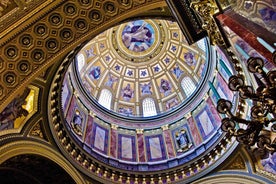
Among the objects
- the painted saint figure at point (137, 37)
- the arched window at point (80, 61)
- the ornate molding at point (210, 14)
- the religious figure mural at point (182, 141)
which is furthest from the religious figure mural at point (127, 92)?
the ornate molding at point (210, 14)

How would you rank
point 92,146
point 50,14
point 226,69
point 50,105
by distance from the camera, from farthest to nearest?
1. point 92,146
2. point 226,69
3. point 50,105
4. point 50,14

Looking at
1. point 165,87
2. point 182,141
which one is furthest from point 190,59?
point 182,141

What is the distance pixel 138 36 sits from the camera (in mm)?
19109

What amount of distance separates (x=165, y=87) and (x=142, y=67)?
210 cm

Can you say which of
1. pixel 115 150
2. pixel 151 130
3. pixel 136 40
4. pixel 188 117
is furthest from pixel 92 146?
pixel 136 40

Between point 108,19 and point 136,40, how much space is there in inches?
402

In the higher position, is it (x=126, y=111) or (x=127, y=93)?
(x=127, y=93)

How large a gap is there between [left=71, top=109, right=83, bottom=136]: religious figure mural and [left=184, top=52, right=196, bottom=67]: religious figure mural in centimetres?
648

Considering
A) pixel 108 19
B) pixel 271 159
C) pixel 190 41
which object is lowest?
pixel 271 159

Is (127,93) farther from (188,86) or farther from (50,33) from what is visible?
(50,33)

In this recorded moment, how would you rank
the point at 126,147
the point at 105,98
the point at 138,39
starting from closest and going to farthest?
the point at 126,147 < the point at 105,98 < the point at 138,39

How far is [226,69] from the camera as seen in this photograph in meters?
12.9

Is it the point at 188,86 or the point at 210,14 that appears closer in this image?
the point at 210,14

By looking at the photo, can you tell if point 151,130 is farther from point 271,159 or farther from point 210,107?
point 271,159
